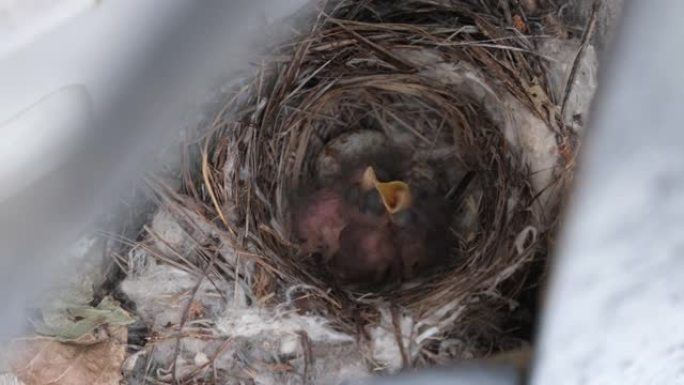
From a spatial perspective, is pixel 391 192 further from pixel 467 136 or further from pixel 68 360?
pixel 68 360

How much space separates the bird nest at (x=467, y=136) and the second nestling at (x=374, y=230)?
0.26ft

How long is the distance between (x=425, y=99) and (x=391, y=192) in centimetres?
16

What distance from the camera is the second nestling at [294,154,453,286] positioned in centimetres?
137

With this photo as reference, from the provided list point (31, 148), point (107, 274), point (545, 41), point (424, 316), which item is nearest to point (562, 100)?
point (545, 41)

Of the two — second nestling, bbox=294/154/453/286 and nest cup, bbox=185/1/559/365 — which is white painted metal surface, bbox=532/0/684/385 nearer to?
nest cup, bbox=185/1/559/365

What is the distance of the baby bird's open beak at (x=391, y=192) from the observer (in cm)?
137

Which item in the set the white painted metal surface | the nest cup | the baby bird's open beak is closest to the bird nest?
the nest cup

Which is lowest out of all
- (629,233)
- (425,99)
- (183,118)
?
(425,99)

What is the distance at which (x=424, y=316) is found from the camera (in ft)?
3.93

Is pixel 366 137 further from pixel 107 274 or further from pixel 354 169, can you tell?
pixel 107 274

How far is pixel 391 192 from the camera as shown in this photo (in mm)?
1385

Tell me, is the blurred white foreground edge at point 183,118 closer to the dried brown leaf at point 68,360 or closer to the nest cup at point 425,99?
the nest cup at point 425,99

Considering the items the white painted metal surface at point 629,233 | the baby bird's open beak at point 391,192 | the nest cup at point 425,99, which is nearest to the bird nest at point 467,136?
the nest cup at point 425,99

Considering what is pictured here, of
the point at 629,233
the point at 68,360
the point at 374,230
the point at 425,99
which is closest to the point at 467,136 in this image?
the point at 425,99
